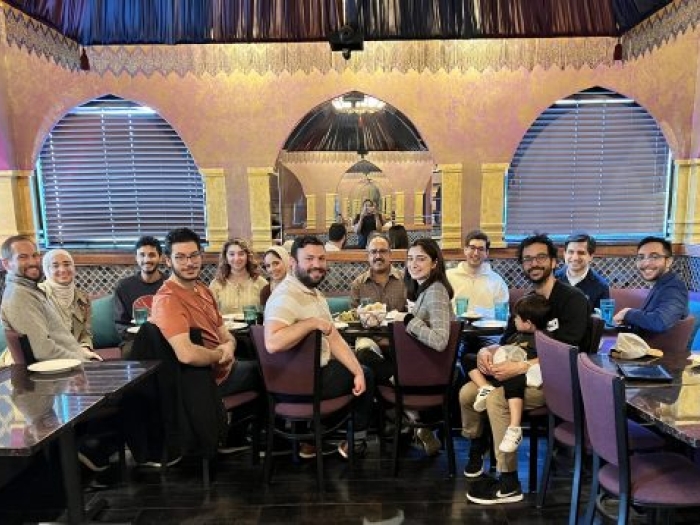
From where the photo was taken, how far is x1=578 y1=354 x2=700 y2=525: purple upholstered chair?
190cm

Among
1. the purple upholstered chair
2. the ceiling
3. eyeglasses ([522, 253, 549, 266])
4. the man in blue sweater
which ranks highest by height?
the ceiling

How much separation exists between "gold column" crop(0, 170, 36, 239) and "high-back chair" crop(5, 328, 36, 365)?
3191mm

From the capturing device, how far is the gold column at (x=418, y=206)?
971 cm

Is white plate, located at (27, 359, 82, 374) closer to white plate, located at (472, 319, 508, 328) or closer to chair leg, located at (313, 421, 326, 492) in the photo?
chair leg, located at (313, 421, 326, 492)

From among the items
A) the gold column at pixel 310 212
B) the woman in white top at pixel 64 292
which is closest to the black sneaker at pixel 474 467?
the woman in white top at pixel 64 292

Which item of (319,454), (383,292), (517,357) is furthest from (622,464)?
(383,292)

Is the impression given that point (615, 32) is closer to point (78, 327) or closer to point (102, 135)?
point (78, 327)

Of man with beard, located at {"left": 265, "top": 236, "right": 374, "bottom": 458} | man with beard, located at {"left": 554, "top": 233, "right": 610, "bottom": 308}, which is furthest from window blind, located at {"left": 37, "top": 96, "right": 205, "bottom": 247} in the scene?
man with beard, located at {"left": 554, "top": 233, "right": 610, "bottom": 308}

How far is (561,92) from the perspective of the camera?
545 cm

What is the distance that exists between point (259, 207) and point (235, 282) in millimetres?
1674

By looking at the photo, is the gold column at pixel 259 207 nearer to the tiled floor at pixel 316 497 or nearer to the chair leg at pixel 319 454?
the tiled floor at pixel 316 497

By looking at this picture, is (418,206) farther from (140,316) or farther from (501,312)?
(140,316)

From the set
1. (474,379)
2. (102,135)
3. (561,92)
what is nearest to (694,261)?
(561,92)

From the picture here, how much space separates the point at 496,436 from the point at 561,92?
13.4 feet
